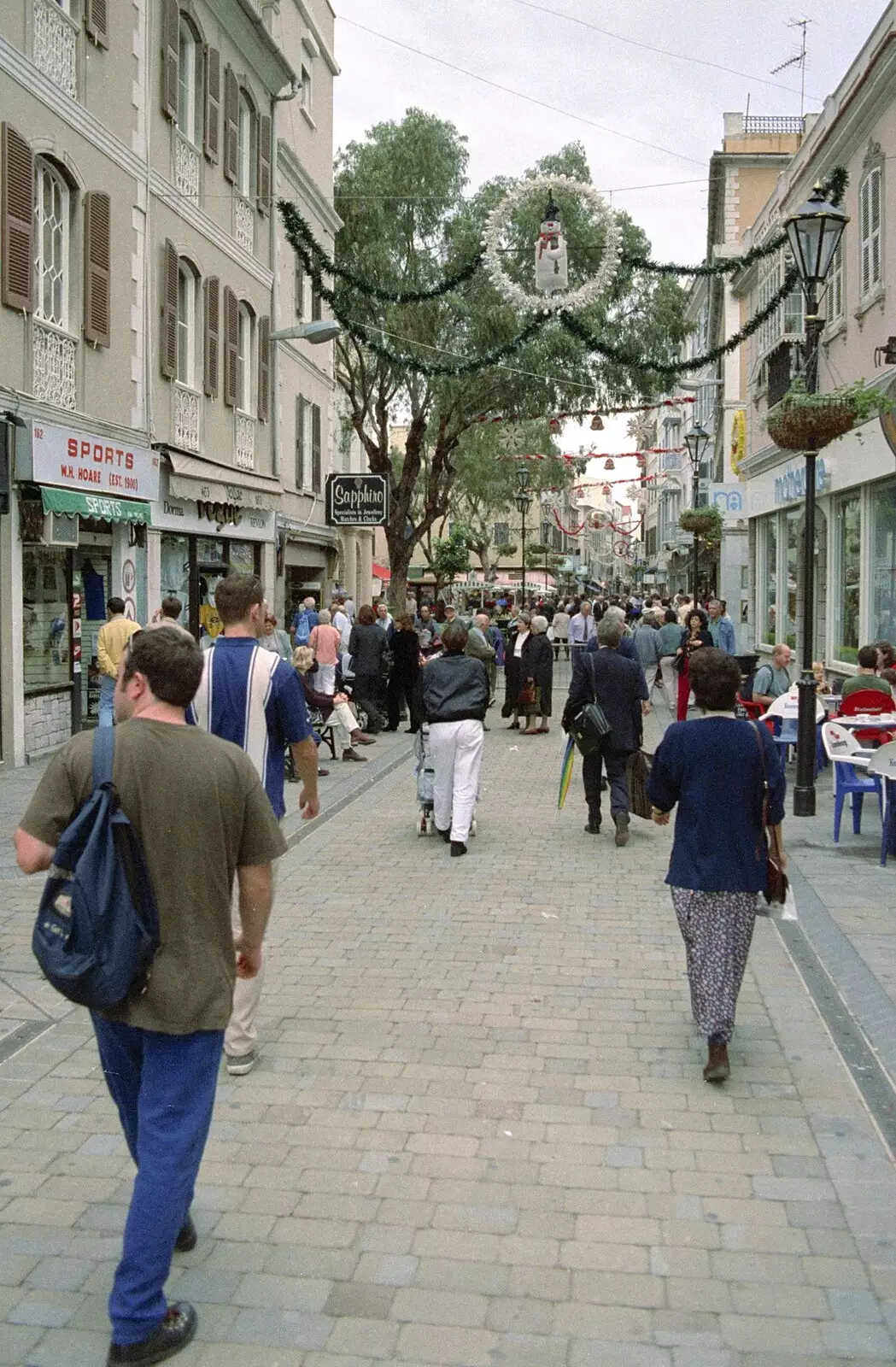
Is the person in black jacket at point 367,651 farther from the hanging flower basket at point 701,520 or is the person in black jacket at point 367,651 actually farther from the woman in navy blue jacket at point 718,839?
the woman in navy blue jacket at point 718,839

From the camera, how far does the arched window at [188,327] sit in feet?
61.6

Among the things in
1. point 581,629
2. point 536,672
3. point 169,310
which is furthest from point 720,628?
point 169,310

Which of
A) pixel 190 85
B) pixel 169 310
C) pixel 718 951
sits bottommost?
pixel 718 951

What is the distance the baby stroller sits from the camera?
34.0 feet

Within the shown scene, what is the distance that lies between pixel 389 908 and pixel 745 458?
2145 cm

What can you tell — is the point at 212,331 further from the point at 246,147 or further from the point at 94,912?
the point at 94,912

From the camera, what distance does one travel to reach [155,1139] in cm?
319

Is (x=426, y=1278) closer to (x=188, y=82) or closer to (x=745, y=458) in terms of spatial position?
(x=188, y=82)

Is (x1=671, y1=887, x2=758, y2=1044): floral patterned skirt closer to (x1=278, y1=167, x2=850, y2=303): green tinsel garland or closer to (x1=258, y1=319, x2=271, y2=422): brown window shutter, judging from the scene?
(x1=278, y1=167, x2=850, y2=303): green tinsel garland

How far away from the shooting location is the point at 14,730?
44.2 feet

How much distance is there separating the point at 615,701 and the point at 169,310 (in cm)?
1011

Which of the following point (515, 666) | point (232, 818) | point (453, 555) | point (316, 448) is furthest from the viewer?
point (453, 555)

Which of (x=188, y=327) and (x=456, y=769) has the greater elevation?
(x=188, y=327)

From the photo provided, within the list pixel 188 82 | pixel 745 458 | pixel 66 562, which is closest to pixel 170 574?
pixel 66 562
